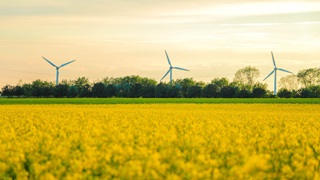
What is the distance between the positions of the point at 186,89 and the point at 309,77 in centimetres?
4110

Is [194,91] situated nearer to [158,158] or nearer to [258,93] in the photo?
[258,93]

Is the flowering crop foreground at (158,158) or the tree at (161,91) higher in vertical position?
the tree at (161,91)

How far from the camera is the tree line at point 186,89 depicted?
95875 mm

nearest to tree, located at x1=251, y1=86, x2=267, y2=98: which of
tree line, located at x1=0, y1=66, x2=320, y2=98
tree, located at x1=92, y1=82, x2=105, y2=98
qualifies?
tree line, located at x1=0, y1=66, x2=320, y2=98

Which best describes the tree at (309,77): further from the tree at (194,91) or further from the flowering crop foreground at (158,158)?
the flowering crop foreground at (158,158)

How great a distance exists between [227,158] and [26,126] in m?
10.2

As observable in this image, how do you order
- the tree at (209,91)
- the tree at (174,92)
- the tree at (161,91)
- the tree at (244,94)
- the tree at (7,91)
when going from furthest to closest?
1. the tree at (7,91)
2. the tree at (161,91)
3. the tree at (209,91)
4. the tree at (174,92)
5. the tree at (244,94)

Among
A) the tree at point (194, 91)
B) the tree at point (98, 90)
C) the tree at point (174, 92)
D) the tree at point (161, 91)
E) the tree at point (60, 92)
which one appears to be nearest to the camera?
the tree at point (174, 92)

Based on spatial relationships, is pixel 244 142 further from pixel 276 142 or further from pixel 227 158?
pixel 227 158

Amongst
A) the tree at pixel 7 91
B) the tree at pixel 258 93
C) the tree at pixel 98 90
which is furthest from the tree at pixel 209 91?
the tree at pixel 7 91

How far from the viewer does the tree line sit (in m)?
95.9

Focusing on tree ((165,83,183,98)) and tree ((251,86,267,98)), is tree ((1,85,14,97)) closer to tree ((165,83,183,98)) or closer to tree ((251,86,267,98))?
tree ((165,83,183,98))

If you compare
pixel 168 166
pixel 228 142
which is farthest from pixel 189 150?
pixel 168 166

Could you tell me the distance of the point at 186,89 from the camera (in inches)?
4555
